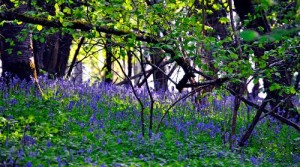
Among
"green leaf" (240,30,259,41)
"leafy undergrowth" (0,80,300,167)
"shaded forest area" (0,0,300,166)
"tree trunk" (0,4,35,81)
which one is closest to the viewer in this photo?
"green leaf" (240,30,259,41)

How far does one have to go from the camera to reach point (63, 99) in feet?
30.1

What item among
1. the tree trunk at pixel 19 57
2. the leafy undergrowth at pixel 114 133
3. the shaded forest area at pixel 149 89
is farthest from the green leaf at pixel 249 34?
the tree trunk at pixel 19 57

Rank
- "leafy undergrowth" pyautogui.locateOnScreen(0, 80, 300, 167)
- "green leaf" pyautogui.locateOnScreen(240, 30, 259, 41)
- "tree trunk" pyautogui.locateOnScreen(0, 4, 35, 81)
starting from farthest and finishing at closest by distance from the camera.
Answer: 1. "tree trunk" pyautogui.locateOnScreen(0, 4, 35, 81)
2. "leafy undergrowth" pyautogui.locateOnScreen(0, 80, 300, 167)
3. "green leaf" pyautogui.locateOnScreen(240, 30, 259, 41)

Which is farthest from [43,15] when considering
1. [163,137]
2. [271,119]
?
[271,119]

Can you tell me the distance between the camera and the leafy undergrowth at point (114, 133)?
5.39m

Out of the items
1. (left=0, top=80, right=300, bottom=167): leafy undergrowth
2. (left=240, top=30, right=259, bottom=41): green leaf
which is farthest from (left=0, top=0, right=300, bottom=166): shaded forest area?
(left=240, top=30, right=259, bottom=41): green leaf

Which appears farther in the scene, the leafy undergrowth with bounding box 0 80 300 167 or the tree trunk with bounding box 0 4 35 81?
the tree trunk with bounding box 0 4 35 81

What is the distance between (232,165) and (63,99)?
426 cm

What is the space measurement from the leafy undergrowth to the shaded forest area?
2 centimetres

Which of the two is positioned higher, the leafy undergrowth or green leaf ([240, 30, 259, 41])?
green leaf ([240, 30, 259, 41])

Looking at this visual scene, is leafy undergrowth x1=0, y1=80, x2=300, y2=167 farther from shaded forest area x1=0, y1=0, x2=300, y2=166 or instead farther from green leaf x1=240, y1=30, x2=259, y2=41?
green leaf x1=240, y1=30, x2=259, y2=41

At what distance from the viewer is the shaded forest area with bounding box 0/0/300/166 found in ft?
19.4

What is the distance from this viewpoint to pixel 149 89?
25.9ft

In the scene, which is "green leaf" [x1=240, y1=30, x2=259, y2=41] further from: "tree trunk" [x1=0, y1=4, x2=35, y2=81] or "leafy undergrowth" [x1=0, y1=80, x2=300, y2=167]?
Answer: "tree trunk" [x1=0, y1=4, x2=35, y2=81]
